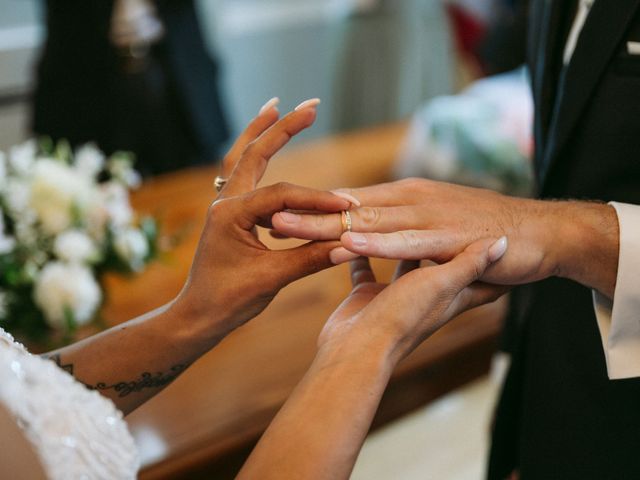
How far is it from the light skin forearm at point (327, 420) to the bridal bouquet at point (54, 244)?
74 centimetres

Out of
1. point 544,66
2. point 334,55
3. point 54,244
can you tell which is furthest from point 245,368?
point 334,55

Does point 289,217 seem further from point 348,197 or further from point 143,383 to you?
point 143,383

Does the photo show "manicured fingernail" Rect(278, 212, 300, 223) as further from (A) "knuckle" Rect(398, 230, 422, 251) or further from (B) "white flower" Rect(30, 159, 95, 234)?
(B) "white flower" Rect(30, 159, 95, 234)

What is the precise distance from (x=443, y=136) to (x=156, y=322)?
236 centimetres

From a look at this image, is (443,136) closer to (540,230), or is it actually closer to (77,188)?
(77,188)

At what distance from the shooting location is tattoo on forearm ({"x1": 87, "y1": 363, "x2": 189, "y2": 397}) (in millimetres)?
858

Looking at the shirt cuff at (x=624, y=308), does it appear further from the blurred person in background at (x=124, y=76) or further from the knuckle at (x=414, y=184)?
the blurred person in background at (x=124, y=76)

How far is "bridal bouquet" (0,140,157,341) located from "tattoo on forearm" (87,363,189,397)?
0.45 m

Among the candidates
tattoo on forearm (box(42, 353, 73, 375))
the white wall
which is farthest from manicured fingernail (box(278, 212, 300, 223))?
the white wall

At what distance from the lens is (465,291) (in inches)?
32.8

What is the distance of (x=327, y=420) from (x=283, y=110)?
198 cm

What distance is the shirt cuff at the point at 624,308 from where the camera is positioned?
0.81 metres

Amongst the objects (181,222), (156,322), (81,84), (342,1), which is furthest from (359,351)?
(342,1)

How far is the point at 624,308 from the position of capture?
2.74ft
